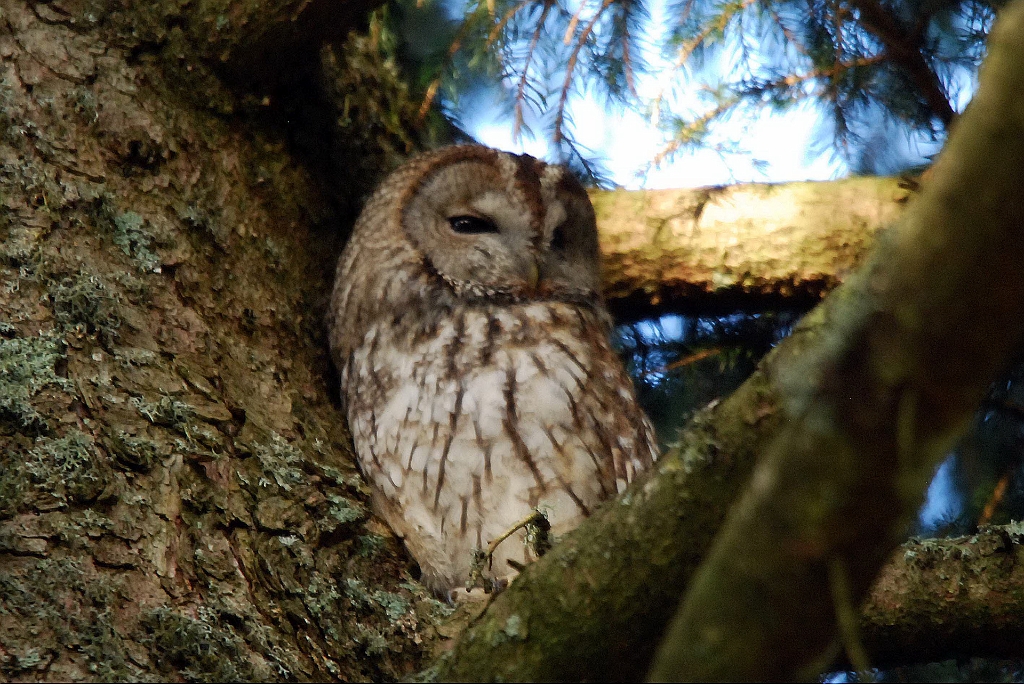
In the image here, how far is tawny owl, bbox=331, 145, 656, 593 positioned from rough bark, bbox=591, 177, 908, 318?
0.13 m

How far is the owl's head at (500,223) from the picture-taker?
8.36 feet

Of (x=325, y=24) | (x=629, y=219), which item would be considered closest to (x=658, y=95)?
(x=629, y=219)

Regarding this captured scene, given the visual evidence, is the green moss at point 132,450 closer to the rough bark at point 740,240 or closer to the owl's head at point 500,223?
the owl's head at point 500,223

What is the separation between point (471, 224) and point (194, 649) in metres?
1.48

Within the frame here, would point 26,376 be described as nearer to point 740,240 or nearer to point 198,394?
point 198,394

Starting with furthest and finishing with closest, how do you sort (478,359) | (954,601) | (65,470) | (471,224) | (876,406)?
(471,224) → (478,359) → (954,601) → (65,470) → (876,406)

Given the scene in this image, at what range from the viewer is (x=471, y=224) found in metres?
2.63

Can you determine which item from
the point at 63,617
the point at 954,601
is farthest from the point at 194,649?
the point at 954,601

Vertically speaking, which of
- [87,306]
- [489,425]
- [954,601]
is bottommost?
[954,601]

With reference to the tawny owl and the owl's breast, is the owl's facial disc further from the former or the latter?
the owl's breast

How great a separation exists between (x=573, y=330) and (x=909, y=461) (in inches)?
69.0

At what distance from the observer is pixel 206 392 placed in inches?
73.1

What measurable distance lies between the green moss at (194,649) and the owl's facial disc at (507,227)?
1.28m

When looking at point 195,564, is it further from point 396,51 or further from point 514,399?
point 396,51
